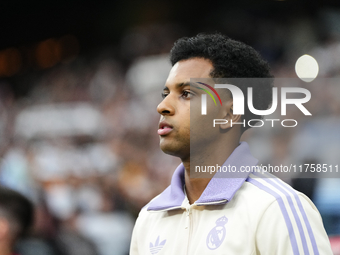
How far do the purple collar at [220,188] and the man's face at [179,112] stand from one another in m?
0.15

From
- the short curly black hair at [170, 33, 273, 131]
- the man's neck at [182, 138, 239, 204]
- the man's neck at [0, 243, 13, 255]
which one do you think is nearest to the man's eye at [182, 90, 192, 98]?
the short curly black hair at [170, 33, 273, 131]

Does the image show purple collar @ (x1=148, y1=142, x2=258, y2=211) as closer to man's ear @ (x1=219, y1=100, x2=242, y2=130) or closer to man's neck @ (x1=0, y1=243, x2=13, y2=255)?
man's ear @ (x1=219, y1=100, x2=242, y2=130)

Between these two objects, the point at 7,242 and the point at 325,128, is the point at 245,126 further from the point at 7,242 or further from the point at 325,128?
the point at 325,128

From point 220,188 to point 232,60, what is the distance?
1.68ft

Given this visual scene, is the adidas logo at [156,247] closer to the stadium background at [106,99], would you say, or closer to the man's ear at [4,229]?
the man's ear at [4,229]

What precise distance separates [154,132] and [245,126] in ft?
11.7

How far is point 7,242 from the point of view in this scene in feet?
6.29

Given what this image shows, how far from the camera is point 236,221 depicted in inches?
47.8

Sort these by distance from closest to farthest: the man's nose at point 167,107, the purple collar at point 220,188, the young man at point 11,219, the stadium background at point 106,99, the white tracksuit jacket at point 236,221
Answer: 1. the white tracksuit jacket at point 236,221
2. the purple collar at point 220,188
3. the man's nose at point 167,107
4. the young man at point 11,219
5. the stadium background at point 106,99

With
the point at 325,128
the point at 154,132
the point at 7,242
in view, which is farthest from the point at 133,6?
the point at 7,242

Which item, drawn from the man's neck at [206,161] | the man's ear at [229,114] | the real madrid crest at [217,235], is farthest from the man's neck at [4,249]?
the man's ear at [229,114]

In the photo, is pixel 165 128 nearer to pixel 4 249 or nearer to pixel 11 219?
pixel 11 219

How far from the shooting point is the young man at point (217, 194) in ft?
3.75

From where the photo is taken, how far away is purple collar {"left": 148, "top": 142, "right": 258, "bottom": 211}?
128 cm
